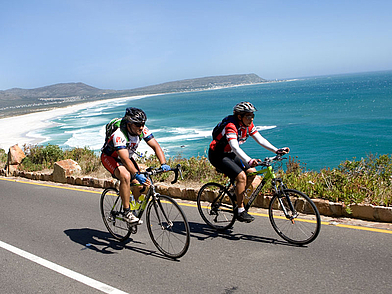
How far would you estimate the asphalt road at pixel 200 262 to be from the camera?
163 inches

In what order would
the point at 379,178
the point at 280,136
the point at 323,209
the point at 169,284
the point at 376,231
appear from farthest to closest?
the point at 280,136 → the point at 379,178 → the point at 323,209 → the point at 376,231 → the point at 169,284

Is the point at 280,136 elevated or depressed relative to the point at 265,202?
depressed

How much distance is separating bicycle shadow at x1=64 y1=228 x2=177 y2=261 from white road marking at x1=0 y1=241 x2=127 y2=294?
0.69 metres

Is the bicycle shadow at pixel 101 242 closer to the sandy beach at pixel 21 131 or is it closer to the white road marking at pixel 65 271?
the white road marking at pixel 65 271

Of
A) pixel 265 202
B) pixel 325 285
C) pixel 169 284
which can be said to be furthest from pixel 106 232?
pixel 325 285

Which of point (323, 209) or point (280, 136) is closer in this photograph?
point (323, 209)

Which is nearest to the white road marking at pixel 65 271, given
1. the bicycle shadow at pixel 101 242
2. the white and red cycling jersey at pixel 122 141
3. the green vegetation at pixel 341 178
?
the bicycle shadow at pixel 101 242

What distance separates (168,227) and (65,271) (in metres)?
1.54

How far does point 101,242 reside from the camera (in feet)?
19.5

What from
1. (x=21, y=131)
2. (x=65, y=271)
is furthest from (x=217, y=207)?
(x=21, y=131)

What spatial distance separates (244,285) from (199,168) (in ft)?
17.9

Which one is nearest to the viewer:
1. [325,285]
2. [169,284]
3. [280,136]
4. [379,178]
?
[325,285]

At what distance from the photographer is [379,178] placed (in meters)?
7.13

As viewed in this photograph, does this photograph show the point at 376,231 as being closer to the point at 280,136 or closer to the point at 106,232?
the point at 106,232
